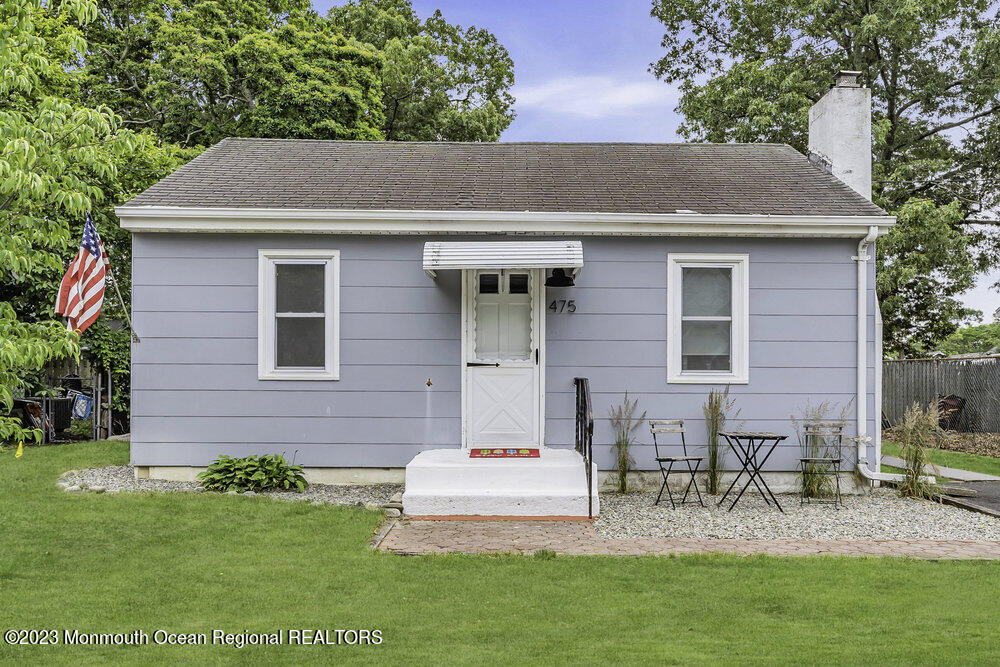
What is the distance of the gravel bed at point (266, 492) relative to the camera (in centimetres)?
772

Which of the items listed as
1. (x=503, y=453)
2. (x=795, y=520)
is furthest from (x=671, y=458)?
(x=503, y=453)

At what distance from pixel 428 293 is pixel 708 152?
5.10 meters

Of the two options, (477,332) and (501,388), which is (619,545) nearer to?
(501,388)

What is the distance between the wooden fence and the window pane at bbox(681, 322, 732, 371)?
798cm

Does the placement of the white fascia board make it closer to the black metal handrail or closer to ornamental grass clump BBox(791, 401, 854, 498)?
the black metal handrail

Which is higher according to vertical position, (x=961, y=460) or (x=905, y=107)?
(x=905, y=107)

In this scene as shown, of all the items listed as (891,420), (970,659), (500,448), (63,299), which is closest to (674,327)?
(500,448)

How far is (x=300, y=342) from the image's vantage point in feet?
28.2

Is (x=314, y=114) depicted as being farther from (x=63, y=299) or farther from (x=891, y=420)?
(x=891, y=420)

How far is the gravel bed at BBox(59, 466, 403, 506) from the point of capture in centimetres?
772

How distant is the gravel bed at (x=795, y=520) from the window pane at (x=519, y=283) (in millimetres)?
2353

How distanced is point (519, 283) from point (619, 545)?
139 inches

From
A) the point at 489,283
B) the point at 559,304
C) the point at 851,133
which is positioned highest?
the point at 851,133

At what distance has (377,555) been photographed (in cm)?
561
